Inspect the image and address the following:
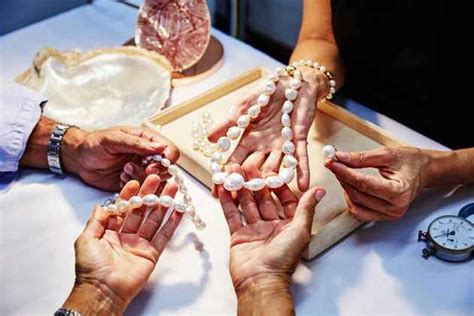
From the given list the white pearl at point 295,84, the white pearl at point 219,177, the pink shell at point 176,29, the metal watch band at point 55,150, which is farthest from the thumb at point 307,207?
the pink shell at point 176,29

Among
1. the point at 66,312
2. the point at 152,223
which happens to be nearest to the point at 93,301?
the point at 66,312

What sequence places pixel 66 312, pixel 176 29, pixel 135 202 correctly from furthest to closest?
1. pixel 176 29
2. pixel 135 202
3. pixel 66 312

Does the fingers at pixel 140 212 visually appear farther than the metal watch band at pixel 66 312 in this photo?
Yes

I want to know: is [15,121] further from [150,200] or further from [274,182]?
[274,182]

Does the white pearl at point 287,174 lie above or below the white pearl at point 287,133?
below

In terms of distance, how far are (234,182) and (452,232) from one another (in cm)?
Answer: 30

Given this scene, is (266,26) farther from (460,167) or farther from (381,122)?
(460,167)

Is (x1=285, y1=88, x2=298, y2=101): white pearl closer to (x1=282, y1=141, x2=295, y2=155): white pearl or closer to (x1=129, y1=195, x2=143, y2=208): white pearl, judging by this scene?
(x1=282, y1=141, x2=295, y2=155): white pearl

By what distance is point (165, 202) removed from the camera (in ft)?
2.74

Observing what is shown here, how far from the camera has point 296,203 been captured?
2.75 feet

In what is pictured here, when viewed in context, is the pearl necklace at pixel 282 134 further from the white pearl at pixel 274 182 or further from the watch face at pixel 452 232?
the watch face at pixel 452 232

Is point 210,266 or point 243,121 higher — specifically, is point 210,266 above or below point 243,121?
below

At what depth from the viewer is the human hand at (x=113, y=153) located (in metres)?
0.90

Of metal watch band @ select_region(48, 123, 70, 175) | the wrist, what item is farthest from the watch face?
metal watch band @ select_region(48, 123, 70, 175)
